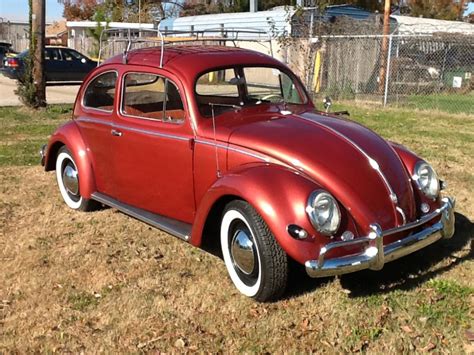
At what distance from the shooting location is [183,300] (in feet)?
13.2

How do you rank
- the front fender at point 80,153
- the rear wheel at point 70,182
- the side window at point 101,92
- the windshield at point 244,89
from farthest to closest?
the rear wheel at point 70,182, the front fender at point 80,153, the side window at point 101,92, the windshield at point 244,89

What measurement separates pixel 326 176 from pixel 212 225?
102 centimetres

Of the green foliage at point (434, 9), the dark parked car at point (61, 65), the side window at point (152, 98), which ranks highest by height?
the green foliage at point (434, 9)

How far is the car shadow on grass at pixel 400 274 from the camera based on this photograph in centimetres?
413

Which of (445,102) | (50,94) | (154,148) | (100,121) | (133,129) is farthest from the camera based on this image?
(50,94)

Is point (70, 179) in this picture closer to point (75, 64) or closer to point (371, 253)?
point (371, 253)

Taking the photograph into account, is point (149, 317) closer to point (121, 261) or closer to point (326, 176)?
point (121, 261)

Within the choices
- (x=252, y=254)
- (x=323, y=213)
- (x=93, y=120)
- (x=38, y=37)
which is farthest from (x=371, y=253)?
(x=38, y=37)

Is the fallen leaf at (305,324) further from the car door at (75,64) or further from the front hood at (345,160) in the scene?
the car door at (75,64)

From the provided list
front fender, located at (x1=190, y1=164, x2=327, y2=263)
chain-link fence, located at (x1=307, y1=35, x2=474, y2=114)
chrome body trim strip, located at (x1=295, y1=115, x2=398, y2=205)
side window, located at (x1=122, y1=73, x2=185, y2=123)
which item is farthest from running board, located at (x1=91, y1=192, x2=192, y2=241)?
chain-link fence, located at (x1=307, y1=35, x2=474, y2=114)

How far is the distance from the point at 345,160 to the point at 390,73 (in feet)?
40.4

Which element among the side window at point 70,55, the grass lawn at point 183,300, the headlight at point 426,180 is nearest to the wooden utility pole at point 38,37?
the grass lawn at point 183,300

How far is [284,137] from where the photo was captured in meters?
4.11

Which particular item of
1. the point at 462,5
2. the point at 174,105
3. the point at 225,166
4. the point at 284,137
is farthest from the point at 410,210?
the point at 462,5
